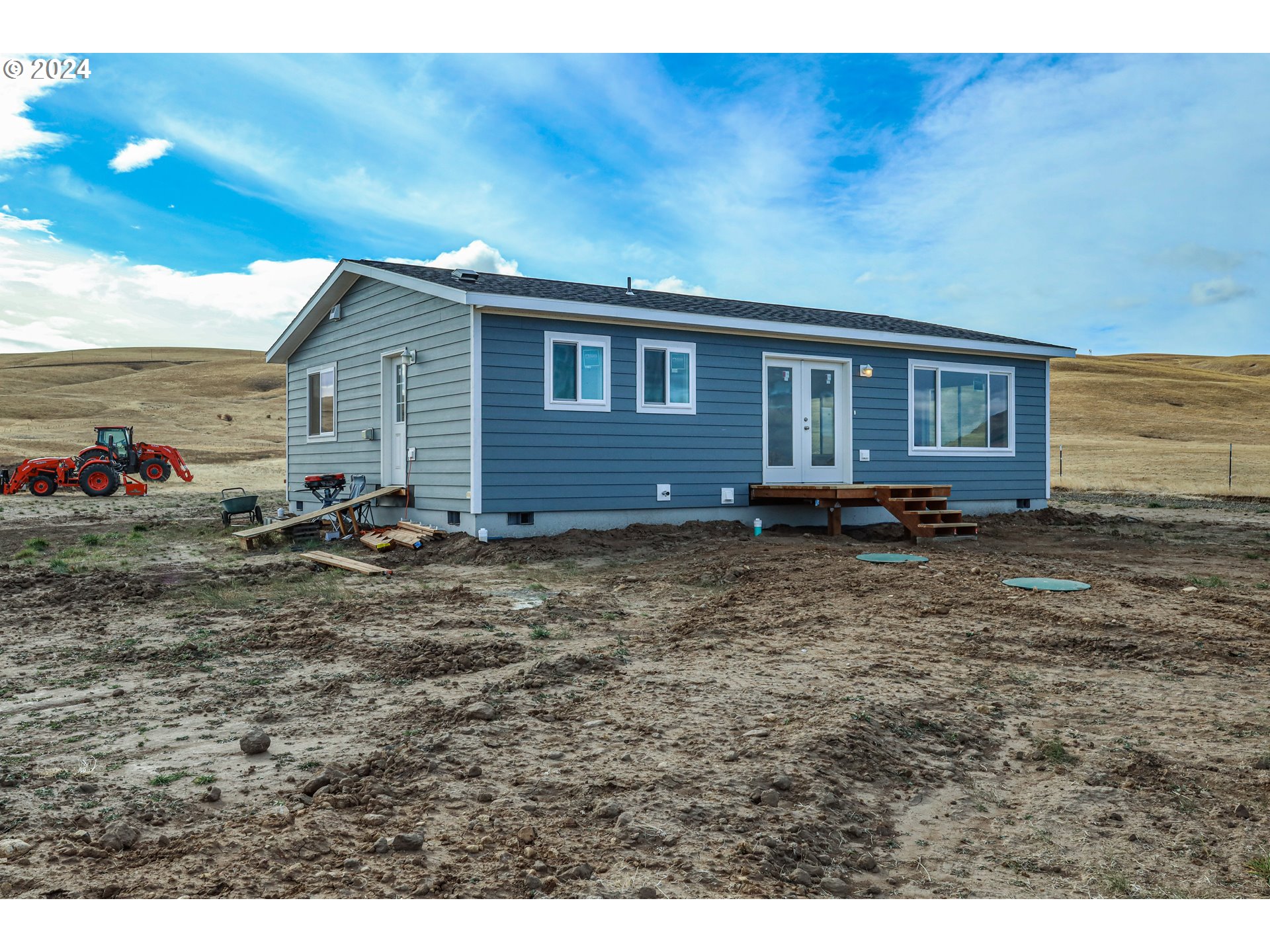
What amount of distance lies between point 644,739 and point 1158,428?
159ft

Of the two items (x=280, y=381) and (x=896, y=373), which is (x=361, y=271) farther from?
(x=280, y=381)

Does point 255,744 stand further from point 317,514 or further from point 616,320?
point 616,320

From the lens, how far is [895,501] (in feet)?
37.5

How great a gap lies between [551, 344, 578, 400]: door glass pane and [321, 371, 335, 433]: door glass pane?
5.15m

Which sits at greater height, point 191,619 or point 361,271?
point 361,271

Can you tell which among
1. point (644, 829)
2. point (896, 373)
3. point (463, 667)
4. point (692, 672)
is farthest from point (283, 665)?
point (896, 373)

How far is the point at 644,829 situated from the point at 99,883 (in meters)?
1.60

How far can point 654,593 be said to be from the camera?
7594 millimetres

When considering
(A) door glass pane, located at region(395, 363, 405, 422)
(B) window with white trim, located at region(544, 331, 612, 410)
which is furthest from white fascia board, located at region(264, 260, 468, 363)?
(B) window with white trim, located at region(544, 331, 612, 410)

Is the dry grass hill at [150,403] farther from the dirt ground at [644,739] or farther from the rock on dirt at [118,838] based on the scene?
the rock on dirt at [118,838]

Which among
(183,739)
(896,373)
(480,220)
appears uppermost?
(480,220)

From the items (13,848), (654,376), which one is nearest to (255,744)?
(13,848)

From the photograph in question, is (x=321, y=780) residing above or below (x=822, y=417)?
below

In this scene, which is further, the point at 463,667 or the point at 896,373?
the point at 896,373
